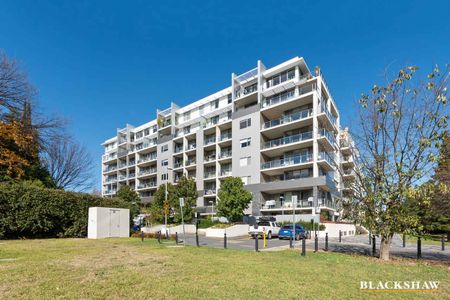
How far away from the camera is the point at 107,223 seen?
80.1ft

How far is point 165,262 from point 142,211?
44283 millimetres

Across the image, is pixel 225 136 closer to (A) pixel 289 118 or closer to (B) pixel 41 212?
(A) pixel 289 118

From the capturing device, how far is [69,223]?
940 inches

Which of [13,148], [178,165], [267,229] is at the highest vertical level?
[13,148]

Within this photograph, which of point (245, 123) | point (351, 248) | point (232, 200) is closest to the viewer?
point (351, 248)

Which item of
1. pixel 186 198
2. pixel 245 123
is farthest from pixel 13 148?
pixel 245 123

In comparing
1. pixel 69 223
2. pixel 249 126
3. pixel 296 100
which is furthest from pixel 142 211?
pixel 296 100

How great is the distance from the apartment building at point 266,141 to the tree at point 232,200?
20.6 feet

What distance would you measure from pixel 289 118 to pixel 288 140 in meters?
3.01

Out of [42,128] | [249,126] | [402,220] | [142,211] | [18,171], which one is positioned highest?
[249,126]

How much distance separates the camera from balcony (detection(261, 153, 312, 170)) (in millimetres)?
37938

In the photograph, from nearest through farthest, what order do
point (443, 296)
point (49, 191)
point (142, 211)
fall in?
point (443, 296)
point (49, 191)
point (142, 211)

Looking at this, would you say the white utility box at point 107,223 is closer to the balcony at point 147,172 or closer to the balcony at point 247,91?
the balcony at point 247,91

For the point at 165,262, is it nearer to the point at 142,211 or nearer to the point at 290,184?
the point at 290,184
